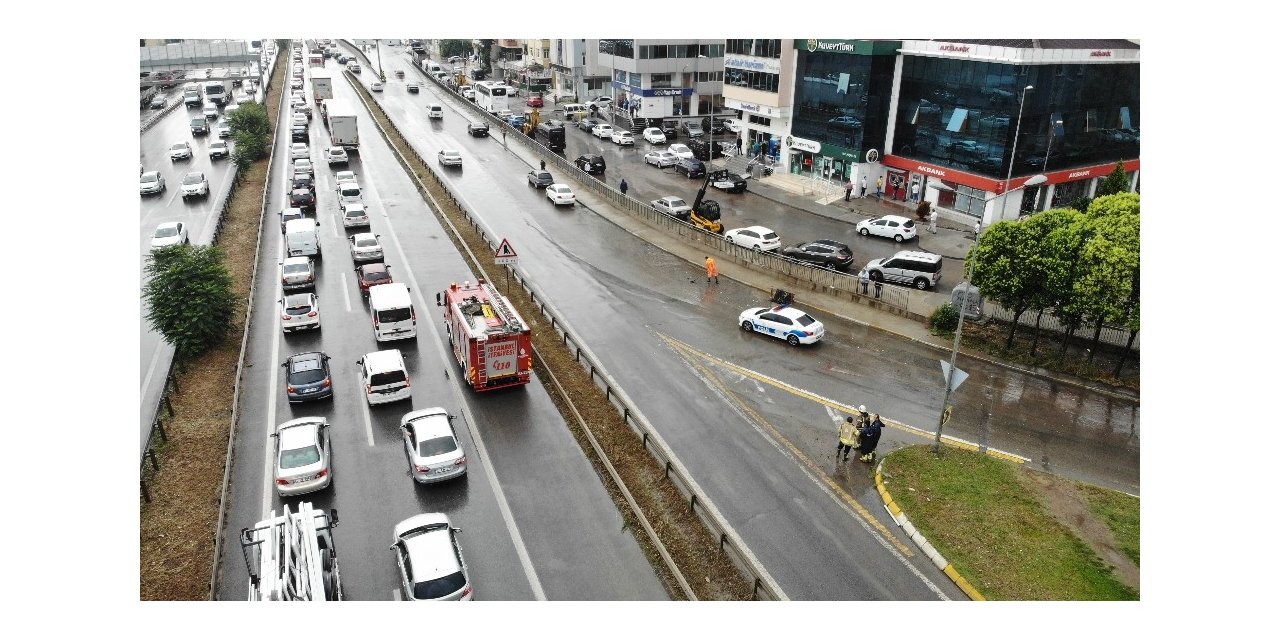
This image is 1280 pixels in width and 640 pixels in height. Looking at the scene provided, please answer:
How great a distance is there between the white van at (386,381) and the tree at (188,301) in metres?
8.84

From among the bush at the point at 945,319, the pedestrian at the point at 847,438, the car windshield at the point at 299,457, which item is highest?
the bush at the point at 945,319

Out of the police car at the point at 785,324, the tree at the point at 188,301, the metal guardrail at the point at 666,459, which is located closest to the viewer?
the metal guardrail at the point at 666,459

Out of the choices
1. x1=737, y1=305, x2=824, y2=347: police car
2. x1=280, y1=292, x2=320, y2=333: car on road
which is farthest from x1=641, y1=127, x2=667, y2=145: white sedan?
x1=280, y1=292, x2=320, y2=333: car on road

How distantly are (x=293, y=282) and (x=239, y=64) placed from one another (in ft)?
437

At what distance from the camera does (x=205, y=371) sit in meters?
28.8

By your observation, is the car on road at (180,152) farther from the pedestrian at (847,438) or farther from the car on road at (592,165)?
the pedestrian at (847,438)

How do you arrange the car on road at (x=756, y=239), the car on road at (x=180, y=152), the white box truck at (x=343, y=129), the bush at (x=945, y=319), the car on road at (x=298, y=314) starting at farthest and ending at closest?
the car on road at (x=180, y=152) → the white box truck at (x=343, y=129) → the car on road at (x=756, y=239) → the bush at (x=945, y=319) → the car on road at (x=298, y=314)

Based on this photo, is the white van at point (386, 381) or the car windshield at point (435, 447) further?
Result: the white van at point (386, 381)

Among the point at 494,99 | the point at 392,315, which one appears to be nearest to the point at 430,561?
the point at 392,315

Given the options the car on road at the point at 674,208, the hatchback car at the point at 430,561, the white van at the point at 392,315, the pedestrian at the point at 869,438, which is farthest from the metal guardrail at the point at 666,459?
the car on road at the point at 674,208

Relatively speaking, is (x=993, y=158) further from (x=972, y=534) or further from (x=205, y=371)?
(x=205, y=371)

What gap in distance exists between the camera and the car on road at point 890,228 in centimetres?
4394

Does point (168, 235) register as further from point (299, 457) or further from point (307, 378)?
point (299, 457)

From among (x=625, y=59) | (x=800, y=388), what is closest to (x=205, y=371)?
(x=800, y=388)
